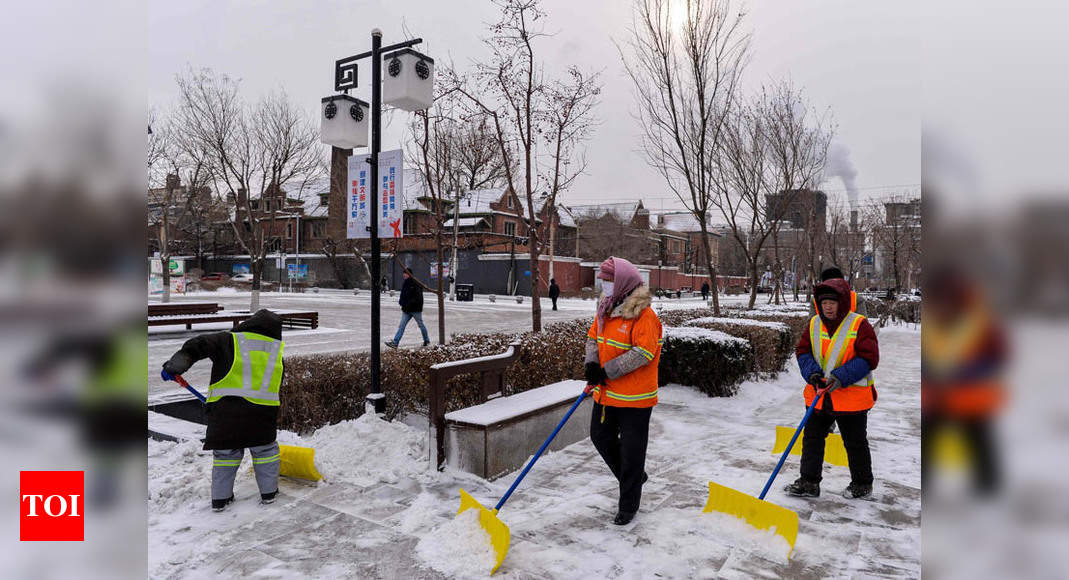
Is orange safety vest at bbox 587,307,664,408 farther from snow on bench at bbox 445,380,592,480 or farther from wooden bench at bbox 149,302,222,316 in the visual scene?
wooden bench at bbox 149,302,222,316

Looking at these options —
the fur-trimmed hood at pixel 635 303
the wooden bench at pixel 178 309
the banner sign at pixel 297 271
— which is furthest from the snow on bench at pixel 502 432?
the banner sign at pixel 297 271

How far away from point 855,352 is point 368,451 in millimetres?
3606

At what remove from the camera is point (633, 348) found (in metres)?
3.72

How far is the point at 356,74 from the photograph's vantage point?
5867 mm

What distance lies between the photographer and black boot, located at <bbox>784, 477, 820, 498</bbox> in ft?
14.2

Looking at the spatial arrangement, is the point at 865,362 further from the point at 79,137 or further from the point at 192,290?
the point at 192,290

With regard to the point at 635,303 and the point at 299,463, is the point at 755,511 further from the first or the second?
the point at 299,463

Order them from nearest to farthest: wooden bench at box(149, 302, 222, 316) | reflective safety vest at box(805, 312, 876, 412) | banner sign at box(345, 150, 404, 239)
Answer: reflective safety vest at box(805, 312, 876, 412) → banner sign at box(345, 150, 404, 239) → wooden bench at box(149, 302, 222, 316)

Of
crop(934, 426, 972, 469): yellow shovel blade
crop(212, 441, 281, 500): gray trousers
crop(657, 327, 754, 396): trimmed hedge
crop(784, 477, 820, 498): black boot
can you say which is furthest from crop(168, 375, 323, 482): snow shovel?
crop(657, 327, 754, 396): trimmed hedge

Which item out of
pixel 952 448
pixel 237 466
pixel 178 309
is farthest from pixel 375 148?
pixel 178 309

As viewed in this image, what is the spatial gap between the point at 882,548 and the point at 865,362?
1.13m

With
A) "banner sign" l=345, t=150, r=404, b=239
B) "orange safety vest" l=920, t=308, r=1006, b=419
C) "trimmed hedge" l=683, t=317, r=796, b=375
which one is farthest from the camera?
"trimmed hedge" l=683, t=317, r=796, b=375

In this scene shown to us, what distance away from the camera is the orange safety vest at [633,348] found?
3.73m

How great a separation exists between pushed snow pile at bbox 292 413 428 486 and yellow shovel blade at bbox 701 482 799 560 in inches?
82.6
